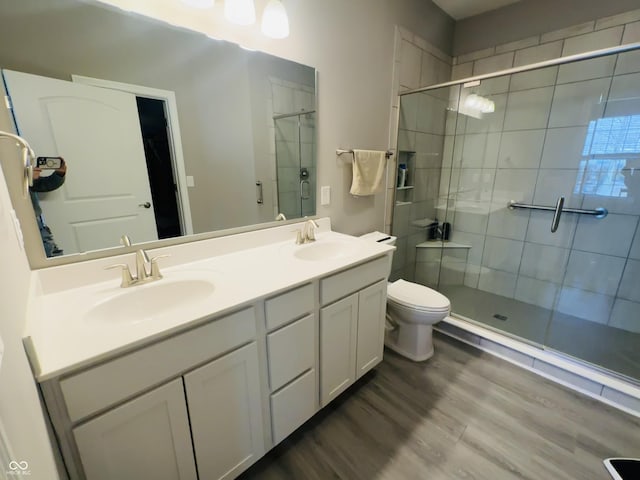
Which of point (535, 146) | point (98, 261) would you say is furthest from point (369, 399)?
point (535, 146)

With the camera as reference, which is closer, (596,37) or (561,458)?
(561,458)

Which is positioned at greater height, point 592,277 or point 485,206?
point 485,206

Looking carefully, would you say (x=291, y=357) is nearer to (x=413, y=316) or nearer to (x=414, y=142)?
(x=413, y=316)

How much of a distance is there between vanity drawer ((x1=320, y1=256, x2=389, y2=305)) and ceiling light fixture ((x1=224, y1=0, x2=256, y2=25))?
1229 mm

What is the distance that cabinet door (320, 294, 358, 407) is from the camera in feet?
4.37

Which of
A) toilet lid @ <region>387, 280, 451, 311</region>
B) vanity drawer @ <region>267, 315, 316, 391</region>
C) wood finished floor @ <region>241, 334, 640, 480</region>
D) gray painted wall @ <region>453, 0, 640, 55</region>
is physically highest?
gray painted wall @ <region>453, 0, 640, 55</region>

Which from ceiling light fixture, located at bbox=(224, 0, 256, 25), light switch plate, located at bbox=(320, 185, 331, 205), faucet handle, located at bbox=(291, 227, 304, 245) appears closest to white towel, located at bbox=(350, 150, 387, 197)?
light switch plate, located at bbox=(320, 185, 331, 205)

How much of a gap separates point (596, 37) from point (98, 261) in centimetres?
332

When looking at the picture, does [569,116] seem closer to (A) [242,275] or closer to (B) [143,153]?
(A) [242,275]

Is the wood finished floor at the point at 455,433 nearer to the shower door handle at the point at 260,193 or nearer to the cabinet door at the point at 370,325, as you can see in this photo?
the cabinet door at the point at 370,325

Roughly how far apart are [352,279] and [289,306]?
39 cm

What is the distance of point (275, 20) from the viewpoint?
136cm

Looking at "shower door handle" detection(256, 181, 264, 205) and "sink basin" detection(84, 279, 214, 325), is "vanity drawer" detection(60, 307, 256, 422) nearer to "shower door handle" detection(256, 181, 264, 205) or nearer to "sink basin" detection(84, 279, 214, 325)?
"sink basin" detection(84, 279, 214, 325)

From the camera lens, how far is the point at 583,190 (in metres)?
2.16
